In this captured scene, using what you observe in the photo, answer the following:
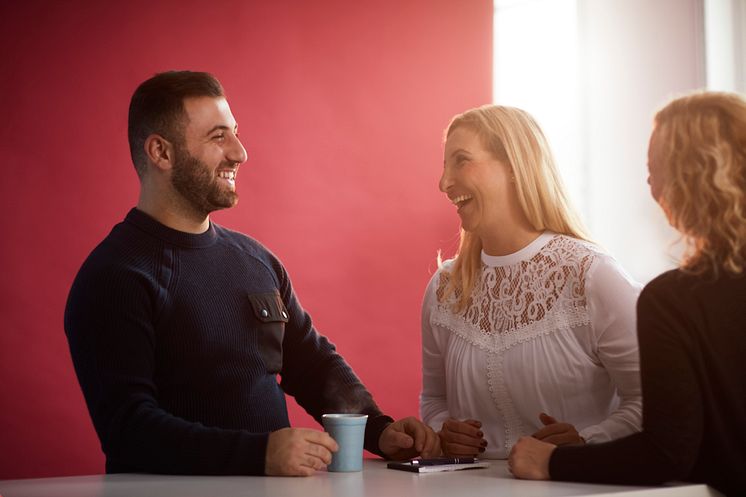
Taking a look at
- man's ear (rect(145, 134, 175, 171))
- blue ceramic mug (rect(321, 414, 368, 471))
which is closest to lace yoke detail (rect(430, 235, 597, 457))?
blue ceramic mug (rect(321, 414, 368, 471))

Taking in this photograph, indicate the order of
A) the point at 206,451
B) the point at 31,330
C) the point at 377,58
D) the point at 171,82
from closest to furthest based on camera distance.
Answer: the point at 206,451
the point at 171,82
the point at 31,330
the point at 377,58

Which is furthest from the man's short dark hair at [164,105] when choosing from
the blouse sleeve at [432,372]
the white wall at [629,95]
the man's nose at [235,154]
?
the white wall at [629,95]

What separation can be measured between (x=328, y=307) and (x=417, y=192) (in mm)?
703

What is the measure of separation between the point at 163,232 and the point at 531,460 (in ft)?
3.39

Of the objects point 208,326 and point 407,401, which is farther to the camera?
point 407,401

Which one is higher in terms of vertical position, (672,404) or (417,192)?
(417,192)

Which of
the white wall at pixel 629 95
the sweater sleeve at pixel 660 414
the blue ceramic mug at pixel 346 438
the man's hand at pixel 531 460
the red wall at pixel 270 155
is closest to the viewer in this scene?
the sweater sleeve at pixel 660 414

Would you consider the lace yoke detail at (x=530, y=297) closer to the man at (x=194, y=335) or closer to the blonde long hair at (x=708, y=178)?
the man at (x=194, y=335)

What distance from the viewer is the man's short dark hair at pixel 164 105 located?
212 centimetres

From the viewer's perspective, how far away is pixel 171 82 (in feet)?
7.06

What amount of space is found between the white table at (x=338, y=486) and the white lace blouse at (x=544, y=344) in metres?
0.39

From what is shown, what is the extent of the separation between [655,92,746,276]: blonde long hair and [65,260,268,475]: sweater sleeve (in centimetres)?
85

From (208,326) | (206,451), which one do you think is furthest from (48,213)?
(206,451)

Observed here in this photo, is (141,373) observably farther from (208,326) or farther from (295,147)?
(295,147)
